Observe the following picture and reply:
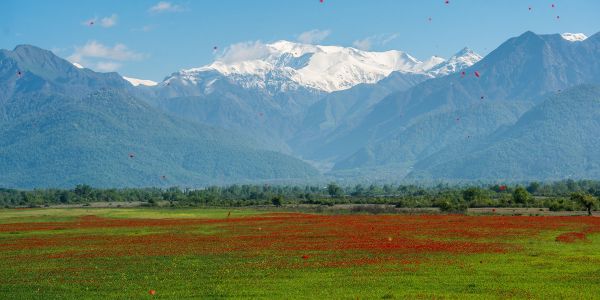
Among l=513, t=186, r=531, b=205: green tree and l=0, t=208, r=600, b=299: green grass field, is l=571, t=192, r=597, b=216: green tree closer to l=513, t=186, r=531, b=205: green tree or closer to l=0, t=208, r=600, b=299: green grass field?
l=513, t=186, r=531, b=205: green tree

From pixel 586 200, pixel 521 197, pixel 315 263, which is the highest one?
pixel 521 197

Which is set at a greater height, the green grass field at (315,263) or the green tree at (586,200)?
the green tree at (586,200)

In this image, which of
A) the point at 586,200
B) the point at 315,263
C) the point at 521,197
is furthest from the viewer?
the point at 521,197

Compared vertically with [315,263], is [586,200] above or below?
above

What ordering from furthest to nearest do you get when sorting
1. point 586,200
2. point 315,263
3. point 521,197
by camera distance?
point 521,197 < point 586,200 < point 315,263

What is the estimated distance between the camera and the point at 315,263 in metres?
48.0

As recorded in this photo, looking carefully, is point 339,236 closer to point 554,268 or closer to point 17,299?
point 554,268

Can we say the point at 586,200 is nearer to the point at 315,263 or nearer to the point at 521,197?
the point at 521,197

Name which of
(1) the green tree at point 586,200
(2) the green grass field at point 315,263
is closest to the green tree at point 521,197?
(1) the green tree at point 586,200

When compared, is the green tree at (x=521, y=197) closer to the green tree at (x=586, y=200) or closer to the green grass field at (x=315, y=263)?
the green tree at (x=586, y=200)

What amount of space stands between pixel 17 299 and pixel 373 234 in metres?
35.6

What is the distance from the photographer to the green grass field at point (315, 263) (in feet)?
126

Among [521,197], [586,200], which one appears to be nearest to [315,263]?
[586,200]

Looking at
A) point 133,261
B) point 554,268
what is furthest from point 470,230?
point 133,261
